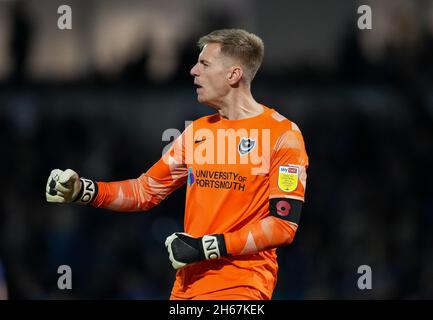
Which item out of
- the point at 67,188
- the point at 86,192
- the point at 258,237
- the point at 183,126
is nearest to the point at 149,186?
the point at 86,192

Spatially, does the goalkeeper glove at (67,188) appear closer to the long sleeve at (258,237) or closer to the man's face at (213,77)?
the man's face at (213,77)

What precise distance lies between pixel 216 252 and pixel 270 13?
8964 mm

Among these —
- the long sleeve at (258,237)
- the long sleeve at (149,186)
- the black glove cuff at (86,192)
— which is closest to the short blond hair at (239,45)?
the long sleeve at (149,186)

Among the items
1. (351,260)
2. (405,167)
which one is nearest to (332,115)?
(405,167)

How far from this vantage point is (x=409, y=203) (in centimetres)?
1288

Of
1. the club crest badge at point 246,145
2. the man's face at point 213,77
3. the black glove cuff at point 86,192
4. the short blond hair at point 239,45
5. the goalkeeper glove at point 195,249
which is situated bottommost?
the goalkeeper glove at point 195,249

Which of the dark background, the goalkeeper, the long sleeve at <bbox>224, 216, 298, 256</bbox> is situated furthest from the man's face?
the dark background

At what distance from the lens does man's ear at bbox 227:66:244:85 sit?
6.53 metres

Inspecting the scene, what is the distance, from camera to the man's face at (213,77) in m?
6.51

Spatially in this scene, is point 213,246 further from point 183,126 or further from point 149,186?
point 183,126

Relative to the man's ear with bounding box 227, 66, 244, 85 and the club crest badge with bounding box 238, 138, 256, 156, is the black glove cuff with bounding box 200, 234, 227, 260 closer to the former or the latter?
the club crest badge with bounding box 238, 138, 256, 156

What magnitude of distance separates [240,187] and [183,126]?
670 cm

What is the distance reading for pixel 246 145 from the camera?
638 centimetres

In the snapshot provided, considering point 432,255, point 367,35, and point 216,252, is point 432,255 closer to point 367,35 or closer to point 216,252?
point 367,35
